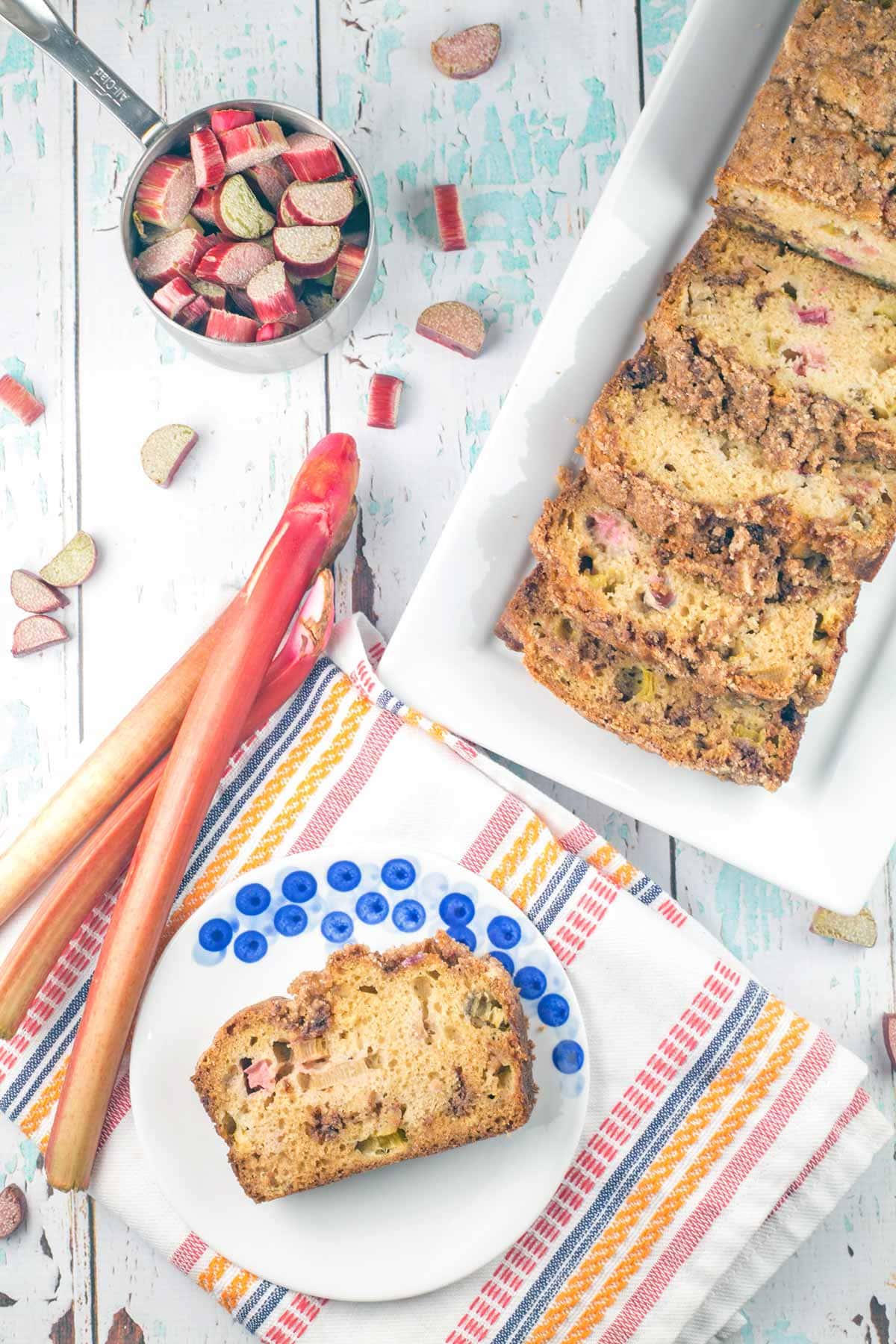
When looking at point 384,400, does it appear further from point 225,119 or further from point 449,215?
point 225,119

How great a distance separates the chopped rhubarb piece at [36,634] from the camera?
9.63 ft

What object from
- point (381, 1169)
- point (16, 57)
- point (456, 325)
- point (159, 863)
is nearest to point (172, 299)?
point (456, 325)

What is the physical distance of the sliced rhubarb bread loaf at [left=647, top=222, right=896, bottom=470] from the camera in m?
2.44

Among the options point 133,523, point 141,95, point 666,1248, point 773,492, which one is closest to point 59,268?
point 141,95

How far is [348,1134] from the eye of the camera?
2.51m

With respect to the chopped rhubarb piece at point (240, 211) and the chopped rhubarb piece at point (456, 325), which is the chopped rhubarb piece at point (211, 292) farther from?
the chopped rhubarb piece at point (456, 325)

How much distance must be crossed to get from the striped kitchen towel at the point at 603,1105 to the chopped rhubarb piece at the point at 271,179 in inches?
40.4

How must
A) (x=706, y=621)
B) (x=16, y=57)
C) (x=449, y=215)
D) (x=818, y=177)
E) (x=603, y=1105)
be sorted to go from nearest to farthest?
(x=818, y=177) → (x=706, y=621) → (x=603, y=1105) → (x=449, y=215) → (x=16, y=57)

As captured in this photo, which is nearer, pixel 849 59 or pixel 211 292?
pixel 849 59

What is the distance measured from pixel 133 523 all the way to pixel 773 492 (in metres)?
1.54

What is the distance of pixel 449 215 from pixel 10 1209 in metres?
2.60

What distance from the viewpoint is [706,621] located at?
2.48 m

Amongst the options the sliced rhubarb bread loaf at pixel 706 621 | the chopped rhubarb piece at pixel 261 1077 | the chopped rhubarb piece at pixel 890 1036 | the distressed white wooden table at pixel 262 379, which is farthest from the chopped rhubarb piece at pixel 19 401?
the chopped rhubarb piece at pixel 890 1036

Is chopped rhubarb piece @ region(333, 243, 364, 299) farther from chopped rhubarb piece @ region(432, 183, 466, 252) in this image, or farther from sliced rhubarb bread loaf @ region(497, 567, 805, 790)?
sliced rhubarb bread loaf @ region(497, 567, 805, 790)
